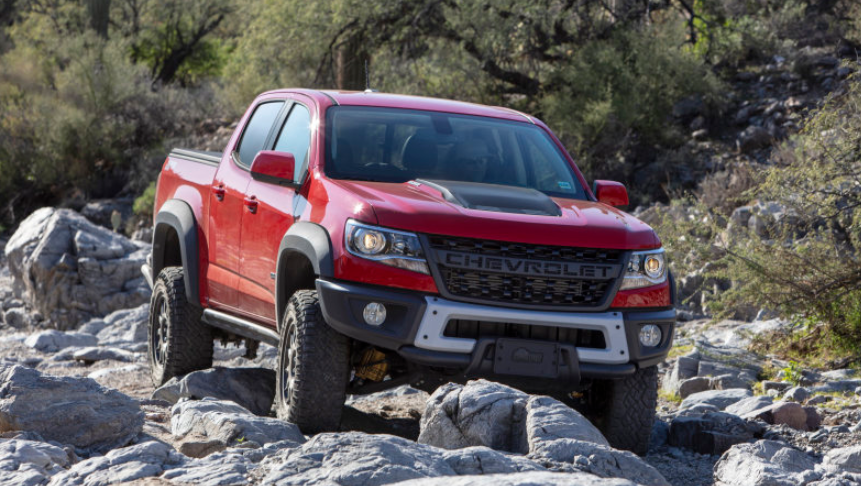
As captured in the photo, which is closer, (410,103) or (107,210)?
(410,103)

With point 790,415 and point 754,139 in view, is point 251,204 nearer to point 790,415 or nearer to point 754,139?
point 790,415

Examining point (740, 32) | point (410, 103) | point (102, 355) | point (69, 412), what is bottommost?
point (102, 355)

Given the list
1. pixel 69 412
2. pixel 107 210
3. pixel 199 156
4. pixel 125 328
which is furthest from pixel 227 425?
pixel 107 210

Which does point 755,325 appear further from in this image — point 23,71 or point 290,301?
point 23,71

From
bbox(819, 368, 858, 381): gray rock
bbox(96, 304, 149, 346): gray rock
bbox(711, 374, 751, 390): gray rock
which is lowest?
bbox(96, 304, 149, 346): gray rock

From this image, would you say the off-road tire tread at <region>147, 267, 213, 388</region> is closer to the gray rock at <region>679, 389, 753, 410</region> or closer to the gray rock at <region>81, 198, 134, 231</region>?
the gray rock at <region>679, 389, 753, 410</region>

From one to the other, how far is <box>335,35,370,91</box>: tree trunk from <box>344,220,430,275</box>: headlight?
14420mm

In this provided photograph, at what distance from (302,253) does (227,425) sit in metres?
0.95

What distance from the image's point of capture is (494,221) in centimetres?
547

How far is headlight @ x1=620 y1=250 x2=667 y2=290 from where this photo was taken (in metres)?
5.74

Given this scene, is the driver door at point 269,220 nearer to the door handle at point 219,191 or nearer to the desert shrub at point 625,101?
the door handle at point 219,191

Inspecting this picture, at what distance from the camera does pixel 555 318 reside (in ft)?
18.0

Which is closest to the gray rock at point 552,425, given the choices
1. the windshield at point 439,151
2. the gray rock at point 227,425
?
the gray rock at point 227,425

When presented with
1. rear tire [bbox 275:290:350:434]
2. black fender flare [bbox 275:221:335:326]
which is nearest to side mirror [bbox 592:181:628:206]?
black fender flare [bbox 275:221:335:326]
